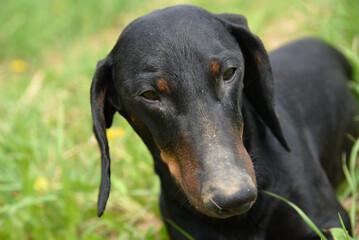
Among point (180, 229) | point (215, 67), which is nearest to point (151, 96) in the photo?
point (215, 67)

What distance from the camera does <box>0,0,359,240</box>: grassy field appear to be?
3.95m

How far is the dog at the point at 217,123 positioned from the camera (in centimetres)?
235

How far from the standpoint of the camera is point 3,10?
8.64 meters

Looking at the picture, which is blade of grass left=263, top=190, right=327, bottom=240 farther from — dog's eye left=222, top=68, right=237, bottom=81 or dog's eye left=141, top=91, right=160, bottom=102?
dog's eye left=141, top=91, right=160, bottom=102

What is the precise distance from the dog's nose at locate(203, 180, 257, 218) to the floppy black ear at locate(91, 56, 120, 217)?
3.02 ft

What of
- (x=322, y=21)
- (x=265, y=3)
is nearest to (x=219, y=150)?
(x=322, y=21)

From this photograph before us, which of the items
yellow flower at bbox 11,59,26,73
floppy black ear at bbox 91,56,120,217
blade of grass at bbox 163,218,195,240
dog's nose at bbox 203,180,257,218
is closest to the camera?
dog's nose at bbox 203,180,257,218

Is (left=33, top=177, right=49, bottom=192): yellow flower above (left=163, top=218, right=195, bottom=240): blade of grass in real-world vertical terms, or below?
below

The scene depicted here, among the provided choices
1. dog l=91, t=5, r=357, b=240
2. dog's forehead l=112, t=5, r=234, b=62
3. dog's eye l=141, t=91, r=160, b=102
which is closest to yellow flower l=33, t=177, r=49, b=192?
dog l=91, t=5, r=357, b=240

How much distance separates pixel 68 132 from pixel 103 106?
2.57 m

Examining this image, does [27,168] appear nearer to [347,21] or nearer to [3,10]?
[347,21]

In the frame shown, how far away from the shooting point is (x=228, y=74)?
2609mm

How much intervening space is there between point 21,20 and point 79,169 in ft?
15.1

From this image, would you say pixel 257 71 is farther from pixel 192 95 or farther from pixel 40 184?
pixel 40 184
